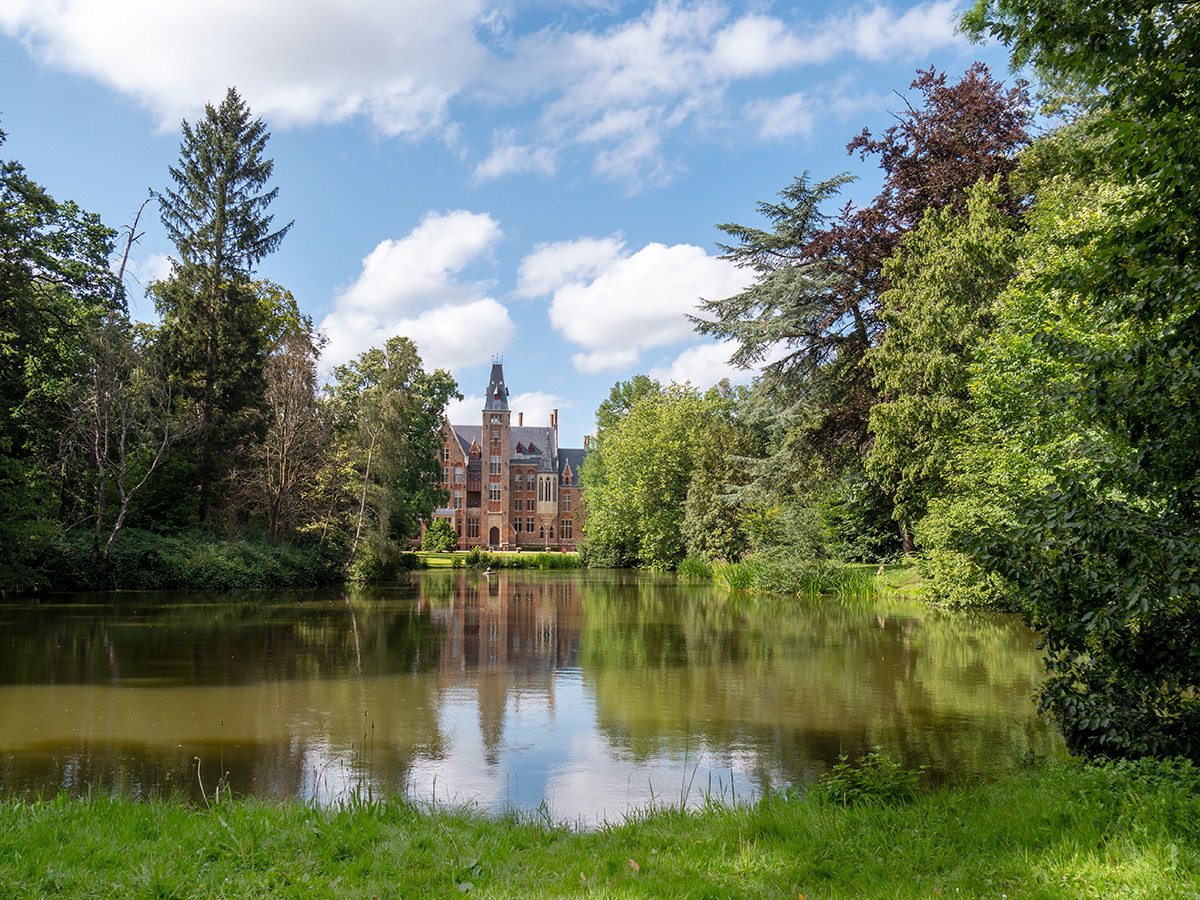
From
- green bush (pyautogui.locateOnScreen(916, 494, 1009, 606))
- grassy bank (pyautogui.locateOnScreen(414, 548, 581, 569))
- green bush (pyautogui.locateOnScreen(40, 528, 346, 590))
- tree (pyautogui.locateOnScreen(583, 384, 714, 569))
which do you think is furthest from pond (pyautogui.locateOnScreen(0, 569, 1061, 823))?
grassy bank (pyautogui.locateOnScreen(414, 548, 581, 569))

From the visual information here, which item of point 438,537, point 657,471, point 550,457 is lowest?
point 438,537

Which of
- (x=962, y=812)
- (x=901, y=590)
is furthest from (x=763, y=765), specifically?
(x=901, y=590)

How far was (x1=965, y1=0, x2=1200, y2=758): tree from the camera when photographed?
504 cm

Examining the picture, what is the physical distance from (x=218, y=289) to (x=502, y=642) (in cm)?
2282

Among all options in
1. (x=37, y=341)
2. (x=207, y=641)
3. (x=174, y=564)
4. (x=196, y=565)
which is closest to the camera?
(x=207, y=641)

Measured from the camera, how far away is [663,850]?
4.40m

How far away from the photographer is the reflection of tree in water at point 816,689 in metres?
7.53

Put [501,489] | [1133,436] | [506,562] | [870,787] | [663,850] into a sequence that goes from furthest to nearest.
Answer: [501,489] < [506,562] < [1133,436] < [870,787] < [663,850]

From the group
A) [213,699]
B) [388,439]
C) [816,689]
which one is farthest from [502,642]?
[388,439]

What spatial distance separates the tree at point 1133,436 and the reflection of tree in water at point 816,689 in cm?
158

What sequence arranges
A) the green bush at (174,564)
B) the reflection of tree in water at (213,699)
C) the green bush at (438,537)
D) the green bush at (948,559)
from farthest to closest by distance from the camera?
the green bush at (438,537), the green bush at (174,564), the green bush at (948,559), the reflection of tree in water at (213,699)

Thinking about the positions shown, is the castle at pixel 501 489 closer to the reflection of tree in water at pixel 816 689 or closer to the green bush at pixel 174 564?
the green bush at pixel 174 564

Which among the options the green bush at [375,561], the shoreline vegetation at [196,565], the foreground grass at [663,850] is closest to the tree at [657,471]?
the green bush at [375,561]

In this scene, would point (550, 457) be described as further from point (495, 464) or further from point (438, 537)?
point (438, 537)
